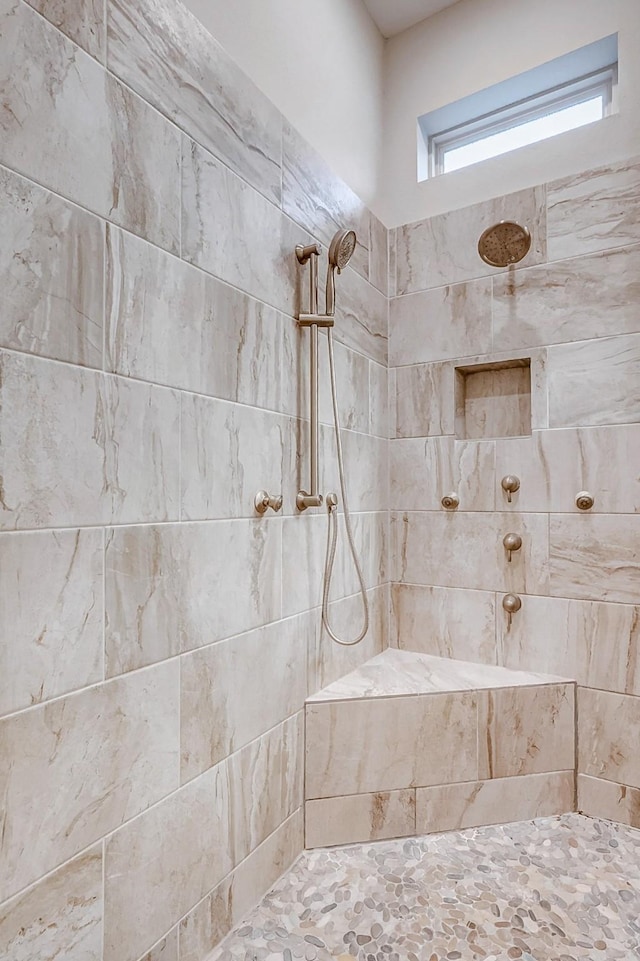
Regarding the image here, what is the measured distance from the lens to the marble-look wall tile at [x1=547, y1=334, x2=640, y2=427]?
1824 mm

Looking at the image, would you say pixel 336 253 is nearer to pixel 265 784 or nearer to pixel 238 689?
pixel 238 689

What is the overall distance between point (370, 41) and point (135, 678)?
2.75m

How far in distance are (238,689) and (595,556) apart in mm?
1322

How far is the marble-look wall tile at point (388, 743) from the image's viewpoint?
1650 mm

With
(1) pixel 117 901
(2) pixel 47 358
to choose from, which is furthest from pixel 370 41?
(1) pixel 117 901

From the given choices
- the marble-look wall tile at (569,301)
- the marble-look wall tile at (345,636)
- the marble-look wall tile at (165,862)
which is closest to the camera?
the marble-look wall tile at (165,862)

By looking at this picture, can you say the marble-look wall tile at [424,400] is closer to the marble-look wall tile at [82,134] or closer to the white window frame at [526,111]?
the white window frame at [526,111]

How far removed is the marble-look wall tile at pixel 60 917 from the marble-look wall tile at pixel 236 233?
4.14ft

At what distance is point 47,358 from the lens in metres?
0.92

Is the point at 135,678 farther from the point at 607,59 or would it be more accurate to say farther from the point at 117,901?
the point at 607,59

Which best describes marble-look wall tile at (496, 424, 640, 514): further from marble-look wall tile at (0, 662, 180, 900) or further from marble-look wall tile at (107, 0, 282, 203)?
marble-look wall tile at (0, 662, 180, 900)

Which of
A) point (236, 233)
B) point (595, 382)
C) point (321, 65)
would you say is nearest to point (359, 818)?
point (595, 382)

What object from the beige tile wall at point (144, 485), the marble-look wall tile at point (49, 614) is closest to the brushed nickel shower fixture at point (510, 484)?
the beige tile wall at point (144, 485)

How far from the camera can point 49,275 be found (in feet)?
3.04
